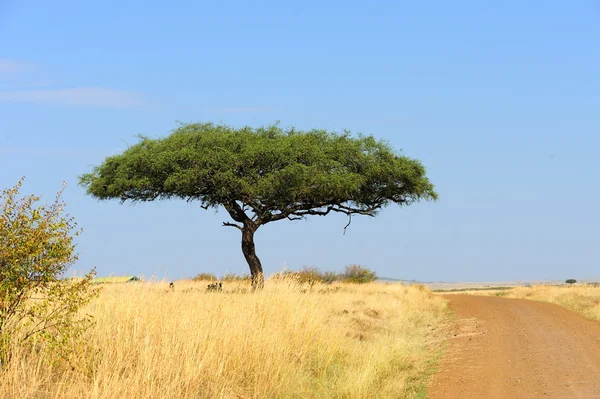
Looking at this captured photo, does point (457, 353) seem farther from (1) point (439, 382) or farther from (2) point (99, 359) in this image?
(2) point (99, 359)

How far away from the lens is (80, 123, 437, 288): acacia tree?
30016mm

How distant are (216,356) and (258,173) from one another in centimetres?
2140

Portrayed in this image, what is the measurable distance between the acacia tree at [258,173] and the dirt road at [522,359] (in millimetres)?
10219

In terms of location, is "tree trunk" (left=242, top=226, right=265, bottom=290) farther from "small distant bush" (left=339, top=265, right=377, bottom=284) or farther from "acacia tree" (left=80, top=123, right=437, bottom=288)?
"small distant bush" (left=339, top=265, right=377, bottom=284)

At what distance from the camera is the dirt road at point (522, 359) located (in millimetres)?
11031

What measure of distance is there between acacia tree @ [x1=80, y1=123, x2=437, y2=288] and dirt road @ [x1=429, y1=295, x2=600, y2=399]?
1022cm

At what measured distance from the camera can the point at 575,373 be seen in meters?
12.4

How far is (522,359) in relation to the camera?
14.1 meters

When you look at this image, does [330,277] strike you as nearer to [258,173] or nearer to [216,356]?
[258,173]

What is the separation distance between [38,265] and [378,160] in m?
25.4

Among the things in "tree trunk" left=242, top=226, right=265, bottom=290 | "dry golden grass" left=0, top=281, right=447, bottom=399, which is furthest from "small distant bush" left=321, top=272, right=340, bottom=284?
"dry golden grass" left=0, top=281, right=447, bottom=399

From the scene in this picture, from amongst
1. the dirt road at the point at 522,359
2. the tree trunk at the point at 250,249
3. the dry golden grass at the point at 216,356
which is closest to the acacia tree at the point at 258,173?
the tree trunk at the point at 250,249

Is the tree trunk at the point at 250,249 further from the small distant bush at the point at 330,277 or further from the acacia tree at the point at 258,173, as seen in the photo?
the small distant bush at the point at 330,277

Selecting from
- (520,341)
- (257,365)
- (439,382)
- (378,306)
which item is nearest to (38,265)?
(257,365)
